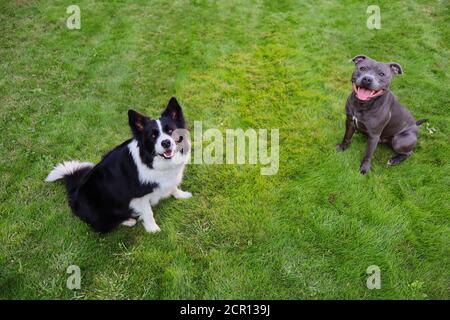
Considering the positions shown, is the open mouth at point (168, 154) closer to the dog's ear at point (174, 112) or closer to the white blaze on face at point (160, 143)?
the white blaze on face at point (160, 143)

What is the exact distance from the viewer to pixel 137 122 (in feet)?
11.7

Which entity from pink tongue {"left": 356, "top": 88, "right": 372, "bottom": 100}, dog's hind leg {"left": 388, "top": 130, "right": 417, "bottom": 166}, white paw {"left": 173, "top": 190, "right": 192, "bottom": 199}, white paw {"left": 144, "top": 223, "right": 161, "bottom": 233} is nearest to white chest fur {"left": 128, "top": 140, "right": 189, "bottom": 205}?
white paw {"left": 144, "top": 223, "right": 161, "bottom": 233}

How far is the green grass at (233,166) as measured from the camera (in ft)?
12.9

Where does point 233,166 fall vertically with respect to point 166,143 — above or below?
below

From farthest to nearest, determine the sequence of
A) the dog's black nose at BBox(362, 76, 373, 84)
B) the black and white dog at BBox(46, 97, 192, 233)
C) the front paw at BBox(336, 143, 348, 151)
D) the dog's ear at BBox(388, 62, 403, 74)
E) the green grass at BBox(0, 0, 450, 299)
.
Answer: the front paw at BBox(336, 143, 348, 151) < the dog's ear at BBox(388, 62, 403, 74) < the dog's black nose at BBox(362, 76, 373, 84) < the green grass at BBox(0, 0, 450, 299) < the black and white dog at BBox(46, 97, 192, 233)

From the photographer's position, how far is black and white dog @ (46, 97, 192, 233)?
3621 millimetres

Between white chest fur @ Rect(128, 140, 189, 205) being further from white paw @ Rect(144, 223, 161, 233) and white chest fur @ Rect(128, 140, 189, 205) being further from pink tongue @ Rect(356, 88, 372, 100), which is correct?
pink tongue @ Rect(356, 88, 372, 100)

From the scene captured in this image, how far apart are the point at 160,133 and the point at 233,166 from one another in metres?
1.93

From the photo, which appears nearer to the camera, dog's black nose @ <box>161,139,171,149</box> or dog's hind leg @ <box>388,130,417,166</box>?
dog's black nose @ <box>161,139,171,149</box>

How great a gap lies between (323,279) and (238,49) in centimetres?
576

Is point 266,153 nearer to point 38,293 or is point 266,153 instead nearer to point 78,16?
point 38,293

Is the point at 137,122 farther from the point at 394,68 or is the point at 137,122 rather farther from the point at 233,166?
the point at 394,68

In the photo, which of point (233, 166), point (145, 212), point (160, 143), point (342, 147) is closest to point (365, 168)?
point (342, 147)

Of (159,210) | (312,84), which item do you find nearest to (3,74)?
(159,210)
